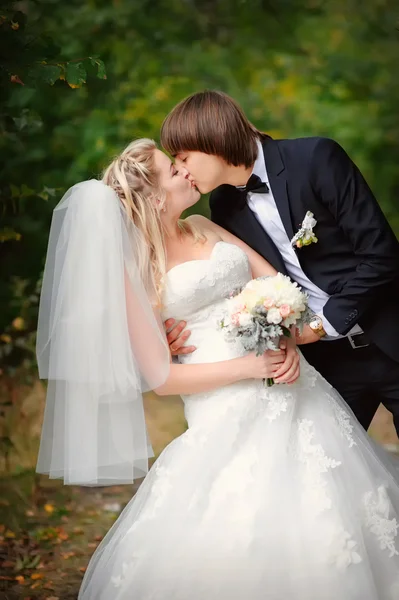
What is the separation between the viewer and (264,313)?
2.26 metres

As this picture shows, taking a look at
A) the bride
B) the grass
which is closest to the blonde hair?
the bride

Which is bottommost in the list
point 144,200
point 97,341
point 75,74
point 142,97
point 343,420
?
point 343,420

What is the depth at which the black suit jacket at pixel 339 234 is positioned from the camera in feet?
8.55

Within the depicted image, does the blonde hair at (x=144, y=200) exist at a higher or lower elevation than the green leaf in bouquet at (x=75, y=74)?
lower

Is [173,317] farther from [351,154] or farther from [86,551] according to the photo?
[351,154]

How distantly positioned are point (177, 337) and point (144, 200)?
47 cm

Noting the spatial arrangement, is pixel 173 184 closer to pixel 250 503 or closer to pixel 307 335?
pixel 307 335

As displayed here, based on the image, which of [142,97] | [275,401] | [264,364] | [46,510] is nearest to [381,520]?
[275,401]

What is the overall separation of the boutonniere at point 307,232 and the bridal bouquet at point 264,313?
0.35 meters

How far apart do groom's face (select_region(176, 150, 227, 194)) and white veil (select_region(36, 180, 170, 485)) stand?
0.33 metres

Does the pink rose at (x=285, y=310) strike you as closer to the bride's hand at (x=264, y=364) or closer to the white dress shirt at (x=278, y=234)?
the bride's hand at (x=264, y=364)

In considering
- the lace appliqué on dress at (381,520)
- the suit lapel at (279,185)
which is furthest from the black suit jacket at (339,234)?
the lace appliqué on dress at (381,520)

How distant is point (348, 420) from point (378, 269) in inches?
20.4

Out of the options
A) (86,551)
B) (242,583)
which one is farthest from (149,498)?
(86,551)
